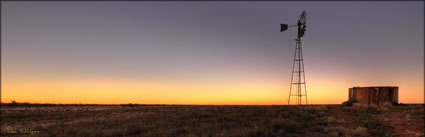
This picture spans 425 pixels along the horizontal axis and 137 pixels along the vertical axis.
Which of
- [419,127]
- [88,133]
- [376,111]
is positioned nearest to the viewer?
[419,127]

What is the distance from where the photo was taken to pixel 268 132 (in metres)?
14.0

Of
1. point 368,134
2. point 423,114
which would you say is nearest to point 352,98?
point 423,114

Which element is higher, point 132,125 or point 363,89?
point 363,89

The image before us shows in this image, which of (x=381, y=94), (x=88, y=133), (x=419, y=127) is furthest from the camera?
(x=381, y=94)

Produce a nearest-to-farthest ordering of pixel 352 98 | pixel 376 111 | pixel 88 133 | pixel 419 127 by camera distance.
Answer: pixel 419 127 < pixel 88 133 < pixel 376 111 < pixel 352 98

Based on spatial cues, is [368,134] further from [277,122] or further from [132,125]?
[132,125]

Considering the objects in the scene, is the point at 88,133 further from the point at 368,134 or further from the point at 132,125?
the point at 368,134

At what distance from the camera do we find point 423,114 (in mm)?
18312

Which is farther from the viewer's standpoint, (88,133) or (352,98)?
(352,98)

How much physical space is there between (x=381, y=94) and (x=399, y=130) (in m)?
13.5

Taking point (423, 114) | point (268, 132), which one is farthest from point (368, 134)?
point (423, 114)

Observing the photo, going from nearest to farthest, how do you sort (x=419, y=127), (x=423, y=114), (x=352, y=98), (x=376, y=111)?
(x=419, y=127), (x=423, y=114), (x=376, y=111), (x=352, y=98)

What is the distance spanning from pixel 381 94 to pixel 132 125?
19993 millimetres

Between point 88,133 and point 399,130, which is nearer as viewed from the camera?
point 399,130
